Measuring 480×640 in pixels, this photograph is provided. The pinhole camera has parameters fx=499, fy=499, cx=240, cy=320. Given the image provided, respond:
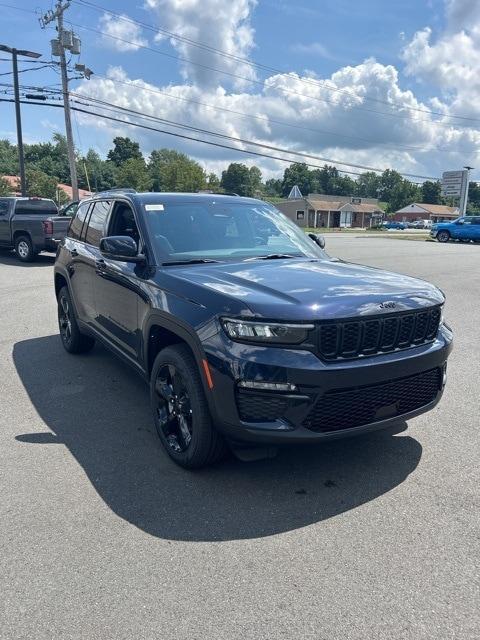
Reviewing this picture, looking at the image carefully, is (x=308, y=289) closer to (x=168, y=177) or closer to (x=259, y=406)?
(x=259, y=406)

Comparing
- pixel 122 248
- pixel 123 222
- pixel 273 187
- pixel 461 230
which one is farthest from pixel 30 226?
pixel 273 187

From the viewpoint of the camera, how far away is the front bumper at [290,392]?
9.05 feet

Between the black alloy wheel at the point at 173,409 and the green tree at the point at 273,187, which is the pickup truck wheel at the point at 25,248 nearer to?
the black alloy wheel at the point at 173,409

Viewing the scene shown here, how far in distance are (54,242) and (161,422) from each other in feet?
38.9

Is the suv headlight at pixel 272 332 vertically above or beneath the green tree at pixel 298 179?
beneath

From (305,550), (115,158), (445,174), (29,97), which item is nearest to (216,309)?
(305,550)

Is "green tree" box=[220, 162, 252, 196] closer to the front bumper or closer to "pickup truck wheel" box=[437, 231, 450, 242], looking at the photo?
"pickup truck wheel" box=[437, 231, 450, 242]

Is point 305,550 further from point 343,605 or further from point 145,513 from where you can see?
point 145,513

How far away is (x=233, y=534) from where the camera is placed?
274cm

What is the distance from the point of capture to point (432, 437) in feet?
12.8

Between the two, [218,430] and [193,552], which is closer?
[193,552]

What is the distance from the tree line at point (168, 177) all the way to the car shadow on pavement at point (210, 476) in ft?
68.1

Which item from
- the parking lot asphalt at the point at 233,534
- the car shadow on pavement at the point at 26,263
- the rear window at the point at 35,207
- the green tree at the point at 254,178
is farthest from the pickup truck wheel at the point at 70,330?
the green tree at the point at 254,178

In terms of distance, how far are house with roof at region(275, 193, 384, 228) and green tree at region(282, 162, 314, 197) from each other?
1543 inches
